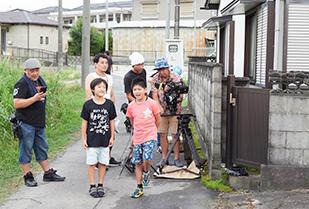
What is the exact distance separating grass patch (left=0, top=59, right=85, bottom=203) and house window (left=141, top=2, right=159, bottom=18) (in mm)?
35006

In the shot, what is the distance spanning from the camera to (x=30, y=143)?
5621 mm

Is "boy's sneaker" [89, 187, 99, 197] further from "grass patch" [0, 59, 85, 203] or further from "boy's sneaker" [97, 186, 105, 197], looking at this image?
"grass patch" [0, 59, 85, 203]

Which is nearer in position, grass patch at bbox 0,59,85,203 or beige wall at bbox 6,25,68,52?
grass patch at bbox 0,59,85,203

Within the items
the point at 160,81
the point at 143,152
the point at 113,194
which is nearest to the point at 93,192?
the point at 113,194

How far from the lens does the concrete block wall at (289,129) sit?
4.90 m

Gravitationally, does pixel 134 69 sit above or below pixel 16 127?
above

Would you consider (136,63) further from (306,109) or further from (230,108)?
(306,109)

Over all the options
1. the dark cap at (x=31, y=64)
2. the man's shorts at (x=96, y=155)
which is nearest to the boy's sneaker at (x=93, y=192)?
the man's shorts at (x=96, y=155)

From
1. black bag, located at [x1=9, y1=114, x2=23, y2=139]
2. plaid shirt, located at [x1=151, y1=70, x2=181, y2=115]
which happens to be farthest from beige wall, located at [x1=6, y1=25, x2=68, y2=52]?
black bag, located at [x1=9, y1=114, x2=23, y2=139]

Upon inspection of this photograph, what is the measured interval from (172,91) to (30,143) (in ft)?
7.85

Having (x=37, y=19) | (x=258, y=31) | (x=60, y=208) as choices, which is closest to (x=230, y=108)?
(x=60, y=208)

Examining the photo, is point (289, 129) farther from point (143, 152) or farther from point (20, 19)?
point (20, 19)

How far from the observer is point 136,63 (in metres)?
6.46

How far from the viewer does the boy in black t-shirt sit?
518 centimetres
